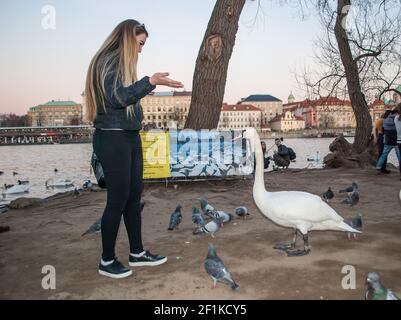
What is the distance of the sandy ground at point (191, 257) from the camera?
8.81ft

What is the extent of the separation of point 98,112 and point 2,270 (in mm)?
1632

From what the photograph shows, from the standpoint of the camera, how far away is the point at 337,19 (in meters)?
13.0

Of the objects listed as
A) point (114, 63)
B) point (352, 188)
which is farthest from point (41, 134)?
point (114, 63)

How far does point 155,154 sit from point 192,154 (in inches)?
30.0

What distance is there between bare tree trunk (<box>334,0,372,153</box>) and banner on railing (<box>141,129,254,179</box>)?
6.77 m

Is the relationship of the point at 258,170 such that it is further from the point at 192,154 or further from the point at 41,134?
the point at 41,134

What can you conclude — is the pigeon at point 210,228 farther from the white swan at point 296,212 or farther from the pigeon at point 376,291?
the pigeon at point 376,291

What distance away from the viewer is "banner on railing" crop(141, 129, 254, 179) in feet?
24.7

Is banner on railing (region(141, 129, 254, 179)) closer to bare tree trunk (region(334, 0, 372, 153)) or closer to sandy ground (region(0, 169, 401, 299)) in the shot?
sandy ground (region(0, 169, 401, 299))

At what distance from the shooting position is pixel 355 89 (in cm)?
1298

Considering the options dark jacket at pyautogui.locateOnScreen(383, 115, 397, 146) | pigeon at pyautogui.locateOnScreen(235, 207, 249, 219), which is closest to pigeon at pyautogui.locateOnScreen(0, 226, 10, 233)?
pigeon at pyautogui.locateOnScreen(235, 207, 249, 219)

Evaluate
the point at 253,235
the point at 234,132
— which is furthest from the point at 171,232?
the point at 234,132
